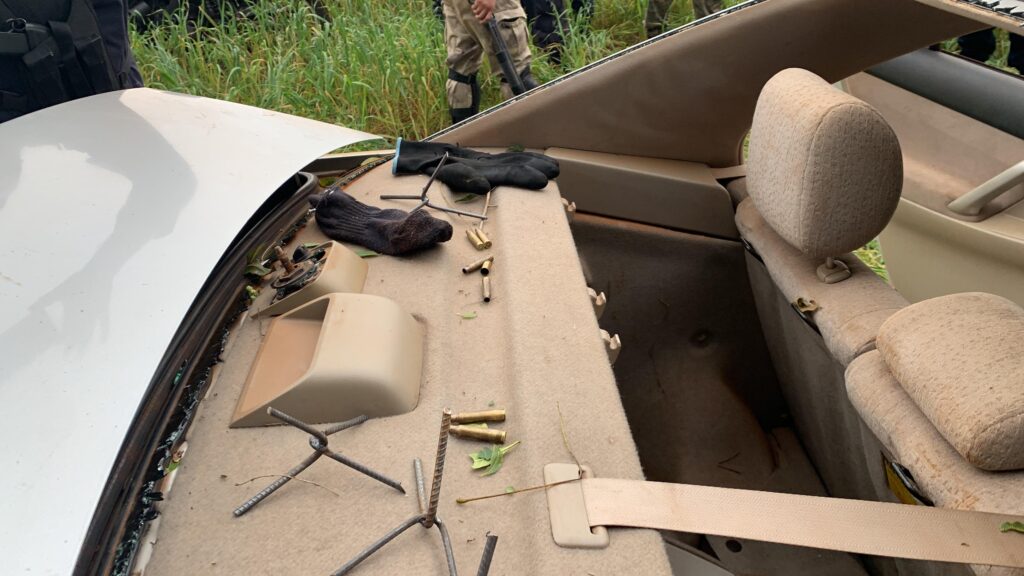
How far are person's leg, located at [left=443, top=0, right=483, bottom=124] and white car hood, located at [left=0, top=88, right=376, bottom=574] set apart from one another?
2463 millimetres

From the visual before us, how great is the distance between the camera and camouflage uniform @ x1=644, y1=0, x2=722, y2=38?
496 centimetres

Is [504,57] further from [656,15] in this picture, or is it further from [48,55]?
[48,55]

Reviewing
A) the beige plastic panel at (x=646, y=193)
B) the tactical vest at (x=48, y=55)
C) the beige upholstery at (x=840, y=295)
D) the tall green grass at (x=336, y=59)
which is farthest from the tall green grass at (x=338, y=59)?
the beige upholstery at (x=840, y=295)

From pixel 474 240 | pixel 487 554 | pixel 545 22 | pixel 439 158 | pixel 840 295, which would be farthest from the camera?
pixel 545 22

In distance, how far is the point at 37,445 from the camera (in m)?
0.96

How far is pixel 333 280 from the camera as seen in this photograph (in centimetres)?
154

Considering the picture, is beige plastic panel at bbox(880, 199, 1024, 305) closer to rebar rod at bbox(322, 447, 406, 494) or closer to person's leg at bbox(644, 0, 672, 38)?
rebar rod at bbox(322, 447, 406, 494)

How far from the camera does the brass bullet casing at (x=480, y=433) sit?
1.22 meters

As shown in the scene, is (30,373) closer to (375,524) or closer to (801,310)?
(375,524)

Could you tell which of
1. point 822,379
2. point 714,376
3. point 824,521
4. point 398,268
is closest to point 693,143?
point 714,376

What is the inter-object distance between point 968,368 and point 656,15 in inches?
170

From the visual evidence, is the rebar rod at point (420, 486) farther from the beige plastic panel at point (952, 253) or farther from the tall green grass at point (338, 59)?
the tall green grass at point (338, 59)

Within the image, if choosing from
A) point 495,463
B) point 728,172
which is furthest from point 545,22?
point 495,463

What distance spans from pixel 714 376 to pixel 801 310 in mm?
705
